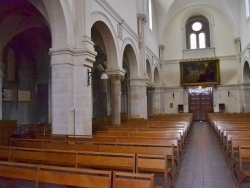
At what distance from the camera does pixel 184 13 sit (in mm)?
26500

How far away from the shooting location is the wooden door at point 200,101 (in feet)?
84.0

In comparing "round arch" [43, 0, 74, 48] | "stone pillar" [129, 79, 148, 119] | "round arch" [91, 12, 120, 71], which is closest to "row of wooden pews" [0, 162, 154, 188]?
"round arch" [43, 0, 74, 48]

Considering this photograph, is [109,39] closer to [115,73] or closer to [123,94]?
[115,73]

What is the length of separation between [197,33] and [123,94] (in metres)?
10.6

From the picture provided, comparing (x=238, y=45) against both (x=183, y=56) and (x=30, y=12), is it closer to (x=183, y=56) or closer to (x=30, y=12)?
(x=183, y=56)

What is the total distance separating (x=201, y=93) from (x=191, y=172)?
68.3ft

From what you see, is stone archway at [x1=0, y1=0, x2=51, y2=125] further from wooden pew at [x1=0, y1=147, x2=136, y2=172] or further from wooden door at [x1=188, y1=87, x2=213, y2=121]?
wooden door at [x1=188, y1=87, x2=213, y2=121]

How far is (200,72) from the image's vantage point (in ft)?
82.2

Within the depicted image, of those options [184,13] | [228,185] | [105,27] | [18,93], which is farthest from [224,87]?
[228,185]

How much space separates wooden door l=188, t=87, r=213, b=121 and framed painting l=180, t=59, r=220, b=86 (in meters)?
1.07

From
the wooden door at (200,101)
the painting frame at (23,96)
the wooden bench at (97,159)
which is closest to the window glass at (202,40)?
the wooden door at (200,101)

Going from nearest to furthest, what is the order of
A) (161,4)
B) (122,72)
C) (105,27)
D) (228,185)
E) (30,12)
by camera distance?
(228,185)
(30,12)
(105,27)
(122,72)
(161,4)

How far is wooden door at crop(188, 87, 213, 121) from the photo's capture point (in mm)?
25594

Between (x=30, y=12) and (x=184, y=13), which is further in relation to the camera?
(x=184, y=13)
